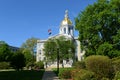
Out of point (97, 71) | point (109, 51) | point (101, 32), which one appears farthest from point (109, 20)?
point (97, 71)

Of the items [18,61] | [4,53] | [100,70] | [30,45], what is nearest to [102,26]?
[100,70]

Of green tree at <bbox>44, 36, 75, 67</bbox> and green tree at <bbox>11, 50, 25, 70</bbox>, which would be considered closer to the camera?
green tree at <bbox>11, 50, 25, 70</bbox>

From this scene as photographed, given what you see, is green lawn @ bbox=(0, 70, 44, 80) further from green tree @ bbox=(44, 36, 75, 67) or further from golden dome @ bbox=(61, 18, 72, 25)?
golden dome @ bbox=(61, 18, 72, 25)

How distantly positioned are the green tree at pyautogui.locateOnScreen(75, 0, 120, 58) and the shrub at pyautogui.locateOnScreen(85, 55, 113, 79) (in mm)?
17244

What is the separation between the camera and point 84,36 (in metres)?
39.8

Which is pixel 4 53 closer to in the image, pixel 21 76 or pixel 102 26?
pixel 102 26

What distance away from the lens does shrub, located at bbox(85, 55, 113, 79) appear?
19484mm

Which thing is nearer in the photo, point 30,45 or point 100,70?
point 100,70

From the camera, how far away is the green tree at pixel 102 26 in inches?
1490

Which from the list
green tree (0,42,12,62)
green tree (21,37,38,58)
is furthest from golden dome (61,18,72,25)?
green tree (0,42,12,62)

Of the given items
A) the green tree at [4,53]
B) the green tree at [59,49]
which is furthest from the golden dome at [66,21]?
the green tree at [4,53]

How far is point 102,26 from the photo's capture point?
38.7 metres

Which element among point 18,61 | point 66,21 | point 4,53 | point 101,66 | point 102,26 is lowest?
point 101,66

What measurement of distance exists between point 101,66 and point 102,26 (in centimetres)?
1956
